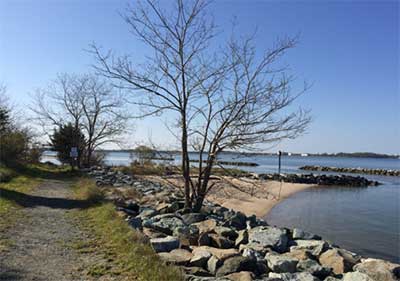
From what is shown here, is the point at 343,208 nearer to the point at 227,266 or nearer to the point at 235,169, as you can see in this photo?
the point at 235,169

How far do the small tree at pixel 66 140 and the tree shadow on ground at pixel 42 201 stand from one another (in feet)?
56.0

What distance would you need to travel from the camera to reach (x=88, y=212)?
28.4ft

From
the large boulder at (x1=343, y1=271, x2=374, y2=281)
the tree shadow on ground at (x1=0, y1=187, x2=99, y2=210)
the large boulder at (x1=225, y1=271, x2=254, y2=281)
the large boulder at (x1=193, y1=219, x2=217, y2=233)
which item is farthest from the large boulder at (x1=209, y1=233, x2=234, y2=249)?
the tree shadow on ground at (x1=0, y1=187, x2=99, y2=210)

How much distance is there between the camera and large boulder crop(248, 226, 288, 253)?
24.4 feet

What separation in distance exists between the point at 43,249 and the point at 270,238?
4.66 metres

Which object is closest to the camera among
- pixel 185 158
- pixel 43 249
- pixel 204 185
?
pixel 43 249

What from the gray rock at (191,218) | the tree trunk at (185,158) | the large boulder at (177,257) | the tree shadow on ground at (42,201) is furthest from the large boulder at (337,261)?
the tree shadow on ground at (42,201)

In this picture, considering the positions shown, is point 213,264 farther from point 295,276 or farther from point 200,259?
point 295,276

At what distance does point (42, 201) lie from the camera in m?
10.4

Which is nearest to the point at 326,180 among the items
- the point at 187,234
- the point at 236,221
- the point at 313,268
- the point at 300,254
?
the point at 236,221

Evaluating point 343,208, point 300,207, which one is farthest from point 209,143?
point 343,208

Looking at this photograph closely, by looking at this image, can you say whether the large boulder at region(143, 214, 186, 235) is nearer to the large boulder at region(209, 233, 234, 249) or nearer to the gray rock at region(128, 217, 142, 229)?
the gray rock at region(128, 217, 142, 229)

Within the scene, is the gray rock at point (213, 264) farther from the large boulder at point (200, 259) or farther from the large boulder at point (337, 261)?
the large boulder at point (337, 261)

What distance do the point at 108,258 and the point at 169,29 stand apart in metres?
6.38
